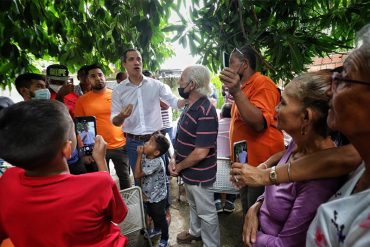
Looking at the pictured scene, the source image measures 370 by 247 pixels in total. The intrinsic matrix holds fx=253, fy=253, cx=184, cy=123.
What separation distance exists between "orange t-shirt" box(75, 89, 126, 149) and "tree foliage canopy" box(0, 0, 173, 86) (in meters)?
0.46

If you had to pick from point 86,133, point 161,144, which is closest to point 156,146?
point 161,144

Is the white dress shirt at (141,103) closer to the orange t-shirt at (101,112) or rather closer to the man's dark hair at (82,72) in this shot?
the orange t-shirt at (101,112)

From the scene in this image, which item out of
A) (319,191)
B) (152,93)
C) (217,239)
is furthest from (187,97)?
(319,191)

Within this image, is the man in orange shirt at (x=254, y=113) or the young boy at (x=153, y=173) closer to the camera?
the man in orange shirt at (x=254, y=113)

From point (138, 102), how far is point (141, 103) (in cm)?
4

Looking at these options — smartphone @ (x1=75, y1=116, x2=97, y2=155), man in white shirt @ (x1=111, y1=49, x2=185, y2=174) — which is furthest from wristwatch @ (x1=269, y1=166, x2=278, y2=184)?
man in white shirt @ (x1=111, y1=49, x2=185, y2=174)

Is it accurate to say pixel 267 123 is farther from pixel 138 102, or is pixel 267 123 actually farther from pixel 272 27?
pixel 138 102

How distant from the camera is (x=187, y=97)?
7.74 ft

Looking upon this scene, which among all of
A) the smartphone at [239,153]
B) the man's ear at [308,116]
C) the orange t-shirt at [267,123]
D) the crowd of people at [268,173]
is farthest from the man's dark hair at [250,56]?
the man's ear at [308,116]

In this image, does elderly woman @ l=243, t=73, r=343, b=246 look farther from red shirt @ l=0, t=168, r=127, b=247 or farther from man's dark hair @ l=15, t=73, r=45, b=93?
man's dark hair @ l=15, t=73, r=45, b=93

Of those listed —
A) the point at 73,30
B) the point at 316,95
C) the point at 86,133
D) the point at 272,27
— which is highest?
the point at 73,30

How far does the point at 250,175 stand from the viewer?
3.83ft

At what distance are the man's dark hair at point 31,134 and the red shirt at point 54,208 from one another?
10 cm

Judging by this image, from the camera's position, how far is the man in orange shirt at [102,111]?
327 cm
